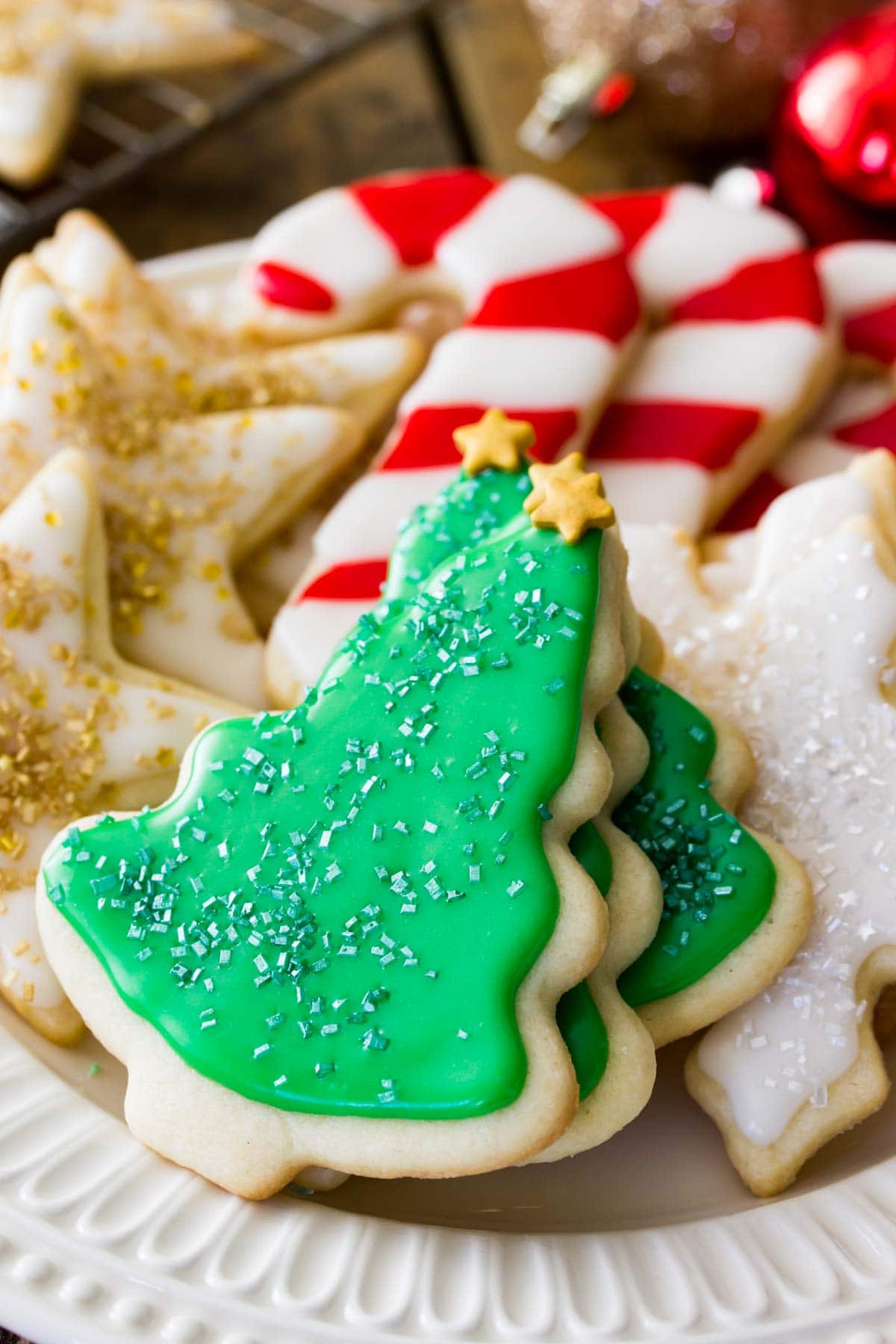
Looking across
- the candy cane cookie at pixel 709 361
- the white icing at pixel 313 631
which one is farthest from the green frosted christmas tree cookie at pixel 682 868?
the candy cane cookie at pixel 709 361

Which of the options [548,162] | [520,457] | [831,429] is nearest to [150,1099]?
[520,457]

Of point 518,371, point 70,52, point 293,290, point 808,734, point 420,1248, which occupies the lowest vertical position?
point 420,1248

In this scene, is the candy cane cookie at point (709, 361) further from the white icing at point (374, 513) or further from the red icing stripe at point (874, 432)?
the white icing at point (374, 513)

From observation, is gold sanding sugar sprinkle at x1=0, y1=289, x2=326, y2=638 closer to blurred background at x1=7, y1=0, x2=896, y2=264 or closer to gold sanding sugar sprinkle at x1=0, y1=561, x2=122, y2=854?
gold sanding sugar sprinkle at x1=0, y1=561, x2=122, y2=854

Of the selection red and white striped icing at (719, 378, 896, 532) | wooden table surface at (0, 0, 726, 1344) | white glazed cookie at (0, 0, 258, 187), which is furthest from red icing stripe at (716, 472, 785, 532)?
white glazed cookie at (0, 0, 258, 187)

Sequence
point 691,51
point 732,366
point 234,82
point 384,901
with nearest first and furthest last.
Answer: point 384,901, point 732,366, point 691,51, point 234,82

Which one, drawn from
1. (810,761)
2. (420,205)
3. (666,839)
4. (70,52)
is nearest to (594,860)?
(666,839)

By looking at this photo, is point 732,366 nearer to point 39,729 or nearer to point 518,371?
point 518,371
